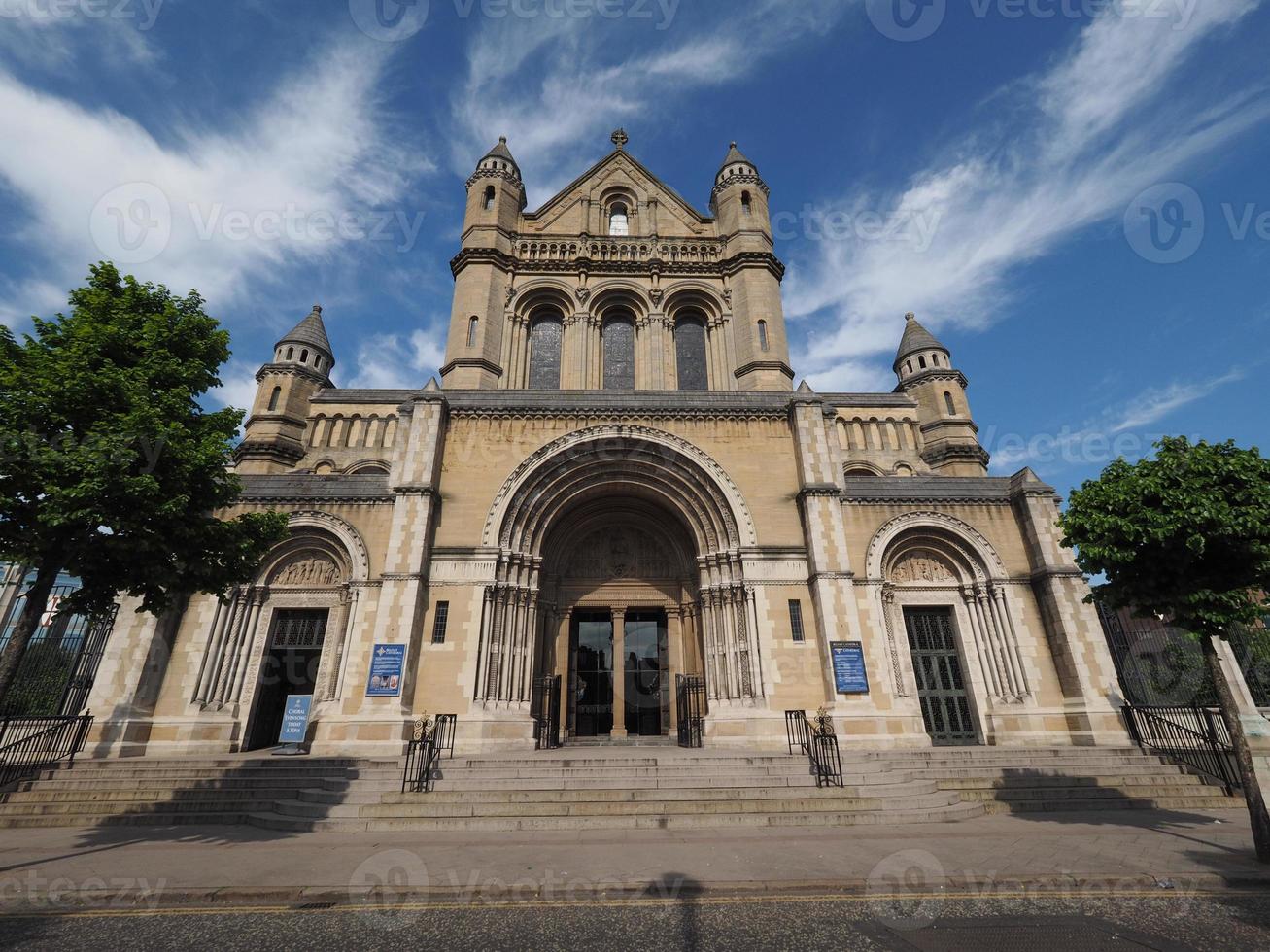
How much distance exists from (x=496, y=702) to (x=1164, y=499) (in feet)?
44.2

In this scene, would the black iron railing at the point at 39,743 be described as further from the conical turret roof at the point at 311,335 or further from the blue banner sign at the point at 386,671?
the conical turret roof at the point at 311,335

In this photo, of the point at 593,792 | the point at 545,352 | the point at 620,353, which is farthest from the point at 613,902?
the point at 545,352

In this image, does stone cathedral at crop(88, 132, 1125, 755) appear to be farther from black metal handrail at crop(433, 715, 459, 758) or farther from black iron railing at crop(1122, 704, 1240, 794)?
black iron railing at crop(1122, 704, 1240, 794)

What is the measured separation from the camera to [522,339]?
23094 millimetres

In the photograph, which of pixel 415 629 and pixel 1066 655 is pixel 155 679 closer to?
pixel 415 629

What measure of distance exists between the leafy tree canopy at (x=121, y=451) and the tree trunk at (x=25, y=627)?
8.2 inches

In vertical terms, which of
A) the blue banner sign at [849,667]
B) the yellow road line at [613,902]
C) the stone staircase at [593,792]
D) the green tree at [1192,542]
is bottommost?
the yellow road line at [613,902]

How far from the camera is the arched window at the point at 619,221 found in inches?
1056

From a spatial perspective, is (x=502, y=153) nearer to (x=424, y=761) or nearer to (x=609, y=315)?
(x=609, y=315)

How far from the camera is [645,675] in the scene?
17.2 metres

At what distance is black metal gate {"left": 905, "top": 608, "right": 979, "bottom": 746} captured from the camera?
14914 mm

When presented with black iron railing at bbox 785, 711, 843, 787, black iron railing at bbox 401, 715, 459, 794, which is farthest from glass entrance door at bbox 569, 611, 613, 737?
black iron railing at bbox 785, 711, 843, 787

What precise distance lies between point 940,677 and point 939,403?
46.3ft

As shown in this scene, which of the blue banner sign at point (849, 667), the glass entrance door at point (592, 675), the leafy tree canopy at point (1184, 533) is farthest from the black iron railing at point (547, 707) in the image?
the leafy tree canopy at point (1184, 533)
